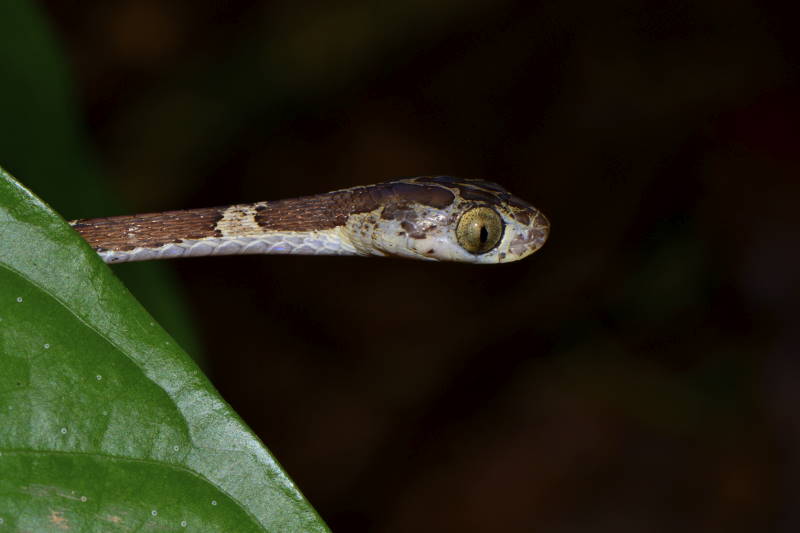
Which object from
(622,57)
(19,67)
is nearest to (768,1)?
(622,57)

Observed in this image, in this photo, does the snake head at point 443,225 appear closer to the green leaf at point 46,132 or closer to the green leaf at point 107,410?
the green leaf at point 46,132

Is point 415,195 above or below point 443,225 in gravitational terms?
above

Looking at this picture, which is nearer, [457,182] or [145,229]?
[145,229]

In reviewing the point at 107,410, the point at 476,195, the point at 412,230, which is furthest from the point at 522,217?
the point at 107,410

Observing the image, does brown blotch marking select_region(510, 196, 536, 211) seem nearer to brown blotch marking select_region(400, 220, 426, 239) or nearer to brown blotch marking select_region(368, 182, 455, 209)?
brown blotch marking select_region(368, 182, 455, 209)

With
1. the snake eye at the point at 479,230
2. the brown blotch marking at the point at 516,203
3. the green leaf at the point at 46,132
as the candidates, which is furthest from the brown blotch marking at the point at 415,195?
the green leaf at the point at 46,132

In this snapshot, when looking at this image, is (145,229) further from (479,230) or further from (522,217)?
(522,217)

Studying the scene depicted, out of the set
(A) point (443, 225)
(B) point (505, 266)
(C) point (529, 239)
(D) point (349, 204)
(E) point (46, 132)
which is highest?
(E) point (46, 132)

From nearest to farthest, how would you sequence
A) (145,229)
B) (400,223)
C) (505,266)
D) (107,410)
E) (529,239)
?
(107,410) < (145,229) < (400,223) < (529,239) < (505,266)
